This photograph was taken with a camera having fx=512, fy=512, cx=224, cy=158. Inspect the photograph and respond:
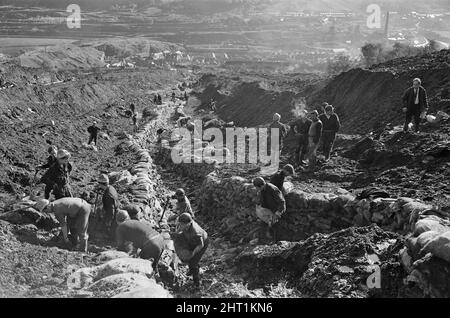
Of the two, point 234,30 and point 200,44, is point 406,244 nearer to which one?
point 200,44

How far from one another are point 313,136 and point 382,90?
318 inches

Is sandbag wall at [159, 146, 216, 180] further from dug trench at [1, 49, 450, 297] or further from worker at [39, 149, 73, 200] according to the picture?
worker at [39, 149, 73, 200]

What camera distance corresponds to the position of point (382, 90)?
1895 centimetres

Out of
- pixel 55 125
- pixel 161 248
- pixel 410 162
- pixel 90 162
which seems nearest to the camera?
pixel 161 248

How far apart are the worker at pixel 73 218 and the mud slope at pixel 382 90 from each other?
9938 millimetres

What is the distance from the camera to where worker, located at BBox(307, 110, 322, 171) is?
1196 centimetres

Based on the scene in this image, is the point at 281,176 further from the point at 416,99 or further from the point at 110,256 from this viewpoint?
the point at 416,99

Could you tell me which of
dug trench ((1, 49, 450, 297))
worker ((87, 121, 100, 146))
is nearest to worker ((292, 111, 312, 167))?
dug trench ((1, 49, 450, 297))

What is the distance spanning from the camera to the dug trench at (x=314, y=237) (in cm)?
697

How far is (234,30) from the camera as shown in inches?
4779

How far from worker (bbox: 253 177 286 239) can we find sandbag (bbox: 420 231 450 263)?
3.47 m

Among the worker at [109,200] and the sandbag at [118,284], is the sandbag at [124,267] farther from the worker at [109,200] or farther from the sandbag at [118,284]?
the worker at [109,200]
